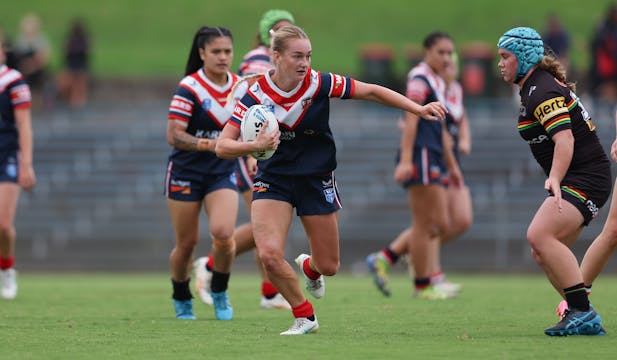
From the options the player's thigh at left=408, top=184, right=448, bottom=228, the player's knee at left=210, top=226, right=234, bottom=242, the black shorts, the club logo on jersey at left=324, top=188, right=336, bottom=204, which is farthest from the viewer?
the player's thigh at left=408, top=184, right=448, bottom=228

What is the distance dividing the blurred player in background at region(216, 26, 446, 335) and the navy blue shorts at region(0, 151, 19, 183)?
4133 millimetres

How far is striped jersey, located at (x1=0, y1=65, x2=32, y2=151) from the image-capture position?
11.5 m

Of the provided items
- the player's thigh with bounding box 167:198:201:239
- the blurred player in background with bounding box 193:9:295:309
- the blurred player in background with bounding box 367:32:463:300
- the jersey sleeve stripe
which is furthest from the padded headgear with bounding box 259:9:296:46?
the jersey sleeve stripe

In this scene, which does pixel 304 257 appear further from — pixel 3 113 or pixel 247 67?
pixel 3 113

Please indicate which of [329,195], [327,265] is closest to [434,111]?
[329,195]

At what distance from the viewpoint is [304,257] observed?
8633 mm

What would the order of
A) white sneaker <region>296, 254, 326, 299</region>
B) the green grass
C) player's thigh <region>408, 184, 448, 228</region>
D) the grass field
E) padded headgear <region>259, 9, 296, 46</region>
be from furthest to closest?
the green grass < player's thigh <region>408, 184, 448, 228</region> < padded headgear <region>259, 9, 296, 46</region> < white sneaker <region>296, 254, 326, 299</region> < the grass field

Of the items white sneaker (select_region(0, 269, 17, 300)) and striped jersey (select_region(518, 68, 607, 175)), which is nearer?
striped jersey (select_region(518, 68, 607, 175))

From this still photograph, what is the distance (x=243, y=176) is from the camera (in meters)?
11.0

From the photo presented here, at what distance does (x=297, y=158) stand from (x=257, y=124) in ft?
1.96

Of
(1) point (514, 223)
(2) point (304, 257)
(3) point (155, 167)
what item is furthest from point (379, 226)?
(2) point (304, 257)

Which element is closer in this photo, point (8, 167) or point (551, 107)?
point (551, 107)

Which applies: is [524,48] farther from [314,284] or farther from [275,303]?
[275,303]

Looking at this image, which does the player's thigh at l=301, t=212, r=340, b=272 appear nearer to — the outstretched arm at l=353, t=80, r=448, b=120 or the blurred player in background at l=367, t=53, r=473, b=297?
the outstretched arm at l=353, t=80, r=448, b=120
